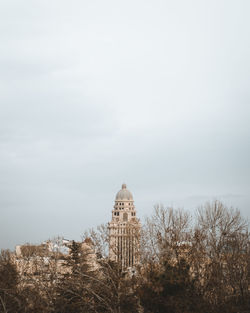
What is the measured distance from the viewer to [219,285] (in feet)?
67.5

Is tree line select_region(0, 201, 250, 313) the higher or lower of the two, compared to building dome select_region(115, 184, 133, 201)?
lower

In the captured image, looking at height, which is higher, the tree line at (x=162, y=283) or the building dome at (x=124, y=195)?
the building dome at (x=124, y=195)

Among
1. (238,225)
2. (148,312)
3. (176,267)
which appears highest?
(238,225)

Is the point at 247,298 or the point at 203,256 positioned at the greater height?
the point at 203,256

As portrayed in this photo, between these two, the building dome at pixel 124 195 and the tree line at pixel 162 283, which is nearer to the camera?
the tree line at pixel 162 283

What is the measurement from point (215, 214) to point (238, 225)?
179cm

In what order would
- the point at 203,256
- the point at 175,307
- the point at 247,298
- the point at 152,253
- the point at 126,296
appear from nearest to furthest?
the point at 175,307 < the point at 126,296 < the point at 247,298 < the point at 203,256 < the point at 152,253

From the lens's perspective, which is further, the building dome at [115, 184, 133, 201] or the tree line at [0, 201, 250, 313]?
the building dome at [115, 184, 133, 201]

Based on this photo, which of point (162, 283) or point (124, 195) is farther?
point (124, 195)

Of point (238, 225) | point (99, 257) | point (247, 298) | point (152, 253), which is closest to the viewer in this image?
point (247, 298)

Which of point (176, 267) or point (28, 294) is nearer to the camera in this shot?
point (176, 267)

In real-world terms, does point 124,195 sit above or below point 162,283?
above

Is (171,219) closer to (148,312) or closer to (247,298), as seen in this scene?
(247,298)

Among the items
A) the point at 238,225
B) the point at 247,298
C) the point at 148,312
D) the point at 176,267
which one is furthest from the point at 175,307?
the point at 238,225
